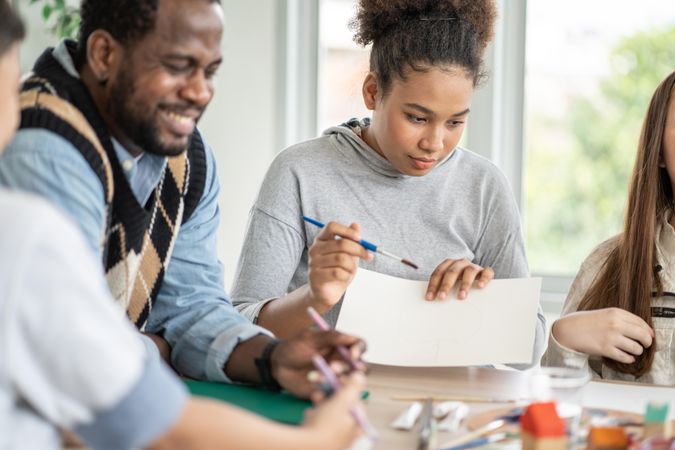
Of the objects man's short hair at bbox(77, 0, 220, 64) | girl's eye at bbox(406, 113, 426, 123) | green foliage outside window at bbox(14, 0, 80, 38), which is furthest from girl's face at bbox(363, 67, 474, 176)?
green foliage outside window at bbox(14, 0, 80, 38)

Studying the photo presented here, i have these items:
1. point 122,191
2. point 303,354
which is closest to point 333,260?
point 303,354

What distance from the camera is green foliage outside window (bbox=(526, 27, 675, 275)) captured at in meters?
3.25

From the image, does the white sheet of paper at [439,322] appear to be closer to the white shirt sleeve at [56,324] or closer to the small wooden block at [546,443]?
the small wooden block at [546,443]

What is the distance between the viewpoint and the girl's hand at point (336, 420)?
0.88 m

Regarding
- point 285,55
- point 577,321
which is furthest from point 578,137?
point 577,321

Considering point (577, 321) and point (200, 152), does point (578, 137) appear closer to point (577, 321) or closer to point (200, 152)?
point (577, 321)

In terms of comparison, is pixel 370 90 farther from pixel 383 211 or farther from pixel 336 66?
pixel 336 66

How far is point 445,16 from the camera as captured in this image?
1.89 meters

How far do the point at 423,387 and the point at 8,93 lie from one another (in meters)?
0.84

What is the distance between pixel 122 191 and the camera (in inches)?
50.3

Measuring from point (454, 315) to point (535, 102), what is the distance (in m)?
1.92

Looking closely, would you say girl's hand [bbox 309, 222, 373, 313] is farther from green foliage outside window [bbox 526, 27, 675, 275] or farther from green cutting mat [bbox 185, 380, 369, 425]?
green foliage outside window [bbox 526, 27, 675, 275]

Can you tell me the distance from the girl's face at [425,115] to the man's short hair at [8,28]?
1017 mm

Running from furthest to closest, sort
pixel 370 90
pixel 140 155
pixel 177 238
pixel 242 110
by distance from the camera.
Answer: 1. pixel 242 110
2. pixel 370 90
3. pixel 177 238
4. pixel 140 155
